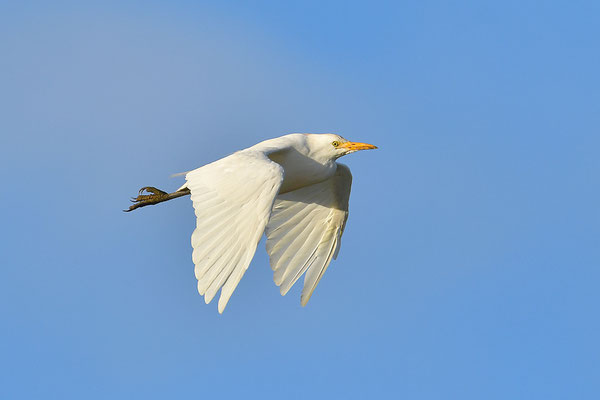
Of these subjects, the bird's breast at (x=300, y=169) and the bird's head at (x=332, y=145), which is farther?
the bird's head at (x=332, y=145)

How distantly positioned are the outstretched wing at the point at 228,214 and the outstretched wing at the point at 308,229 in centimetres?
251

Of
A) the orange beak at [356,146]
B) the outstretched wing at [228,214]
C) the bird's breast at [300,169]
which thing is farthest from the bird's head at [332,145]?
the outstretched wing at [228,214]

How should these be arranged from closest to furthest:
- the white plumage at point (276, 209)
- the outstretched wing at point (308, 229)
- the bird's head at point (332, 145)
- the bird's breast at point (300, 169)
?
the white plumage at point (276, 209) < the bird's breast at point (300, 169) < the bird's head at point (332, 145) < the outstretched wing at point (308, 229)

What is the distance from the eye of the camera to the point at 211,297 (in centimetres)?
1023

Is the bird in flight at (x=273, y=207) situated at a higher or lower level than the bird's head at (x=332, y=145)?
lower

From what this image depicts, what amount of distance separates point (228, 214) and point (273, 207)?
1.68m

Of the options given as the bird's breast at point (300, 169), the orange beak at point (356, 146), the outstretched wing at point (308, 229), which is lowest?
the outstretched wing at point (308, 229)

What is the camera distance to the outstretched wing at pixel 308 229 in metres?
14.0

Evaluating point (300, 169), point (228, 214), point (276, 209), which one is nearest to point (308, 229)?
point (276, 209)

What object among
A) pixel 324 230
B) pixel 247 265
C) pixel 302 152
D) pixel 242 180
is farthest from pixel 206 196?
pixel 324 230

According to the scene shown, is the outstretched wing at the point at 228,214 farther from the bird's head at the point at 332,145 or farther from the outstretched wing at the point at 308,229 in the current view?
the outstretched wing at the point at 308,229

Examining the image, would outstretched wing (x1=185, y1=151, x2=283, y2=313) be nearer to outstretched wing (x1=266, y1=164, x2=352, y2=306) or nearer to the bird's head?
the bird's head

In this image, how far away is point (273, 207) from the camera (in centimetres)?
1259

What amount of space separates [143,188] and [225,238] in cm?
374
